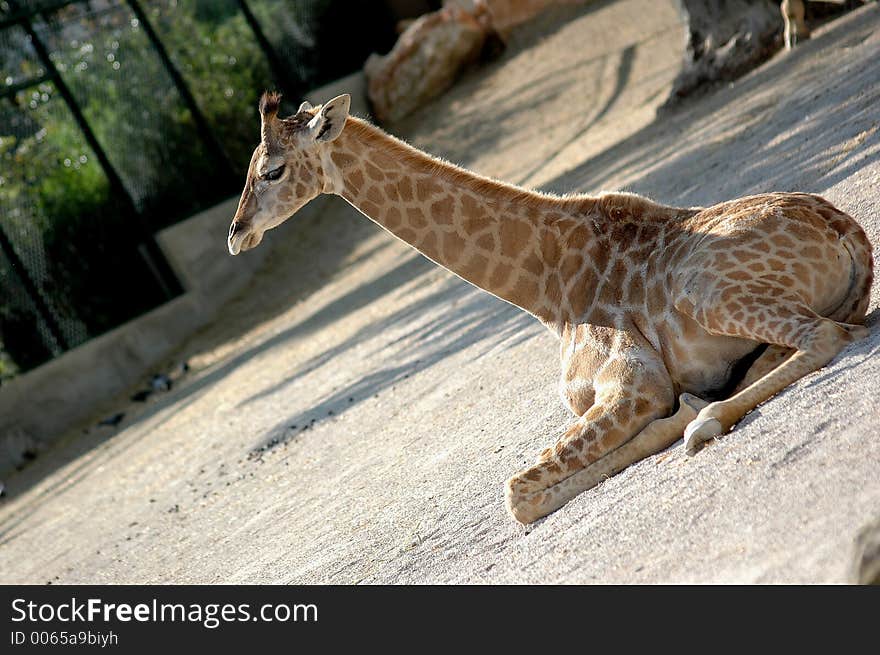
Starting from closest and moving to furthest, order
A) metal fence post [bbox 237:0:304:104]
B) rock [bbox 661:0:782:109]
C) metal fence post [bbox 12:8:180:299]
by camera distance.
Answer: rock [bbox 661:0:782:109]
metal fence post [bbox 12:8:180:299]
metal fence post [bbox 237:0:304:104]

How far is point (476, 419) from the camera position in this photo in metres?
7.55

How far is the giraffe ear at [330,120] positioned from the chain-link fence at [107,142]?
9.28 m

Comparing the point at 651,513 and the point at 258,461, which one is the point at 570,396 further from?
the point at 258,461

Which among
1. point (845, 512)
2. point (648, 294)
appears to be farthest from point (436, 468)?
point (845, 512)

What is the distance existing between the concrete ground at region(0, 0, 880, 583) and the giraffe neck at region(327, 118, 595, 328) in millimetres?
→ 821

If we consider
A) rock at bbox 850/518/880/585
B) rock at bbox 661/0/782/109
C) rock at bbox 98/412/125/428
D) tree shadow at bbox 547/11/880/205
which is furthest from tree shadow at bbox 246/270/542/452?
rock at bbox 850/518/880/585

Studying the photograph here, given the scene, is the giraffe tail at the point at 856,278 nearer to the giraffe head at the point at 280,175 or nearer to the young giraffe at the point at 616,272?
the young giraffe at the point at 616,272

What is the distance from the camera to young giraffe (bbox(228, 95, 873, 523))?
5301 millimetres

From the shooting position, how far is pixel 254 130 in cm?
1742

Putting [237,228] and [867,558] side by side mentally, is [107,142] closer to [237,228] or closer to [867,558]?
[237,228]

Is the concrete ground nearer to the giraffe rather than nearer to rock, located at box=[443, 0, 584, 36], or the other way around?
the giraffe

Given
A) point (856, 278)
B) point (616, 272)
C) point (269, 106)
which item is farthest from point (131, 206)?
point (856, 278)

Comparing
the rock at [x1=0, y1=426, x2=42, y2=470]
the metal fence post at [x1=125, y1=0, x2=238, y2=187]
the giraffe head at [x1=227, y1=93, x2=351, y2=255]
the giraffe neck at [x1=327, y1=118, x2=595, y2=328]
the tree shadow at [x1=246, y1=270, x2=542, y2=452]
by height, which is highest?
the metal fence post at [x1=125, y1=0, x2=238, y2=187]

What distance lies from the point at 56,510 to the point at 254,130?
7513mm
